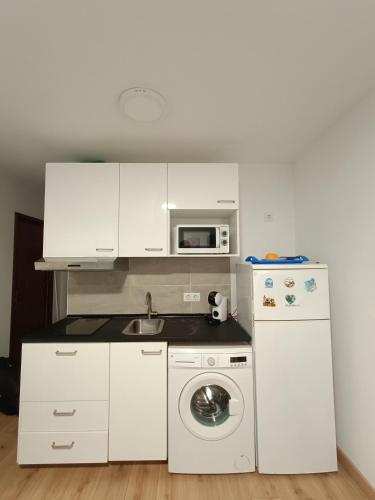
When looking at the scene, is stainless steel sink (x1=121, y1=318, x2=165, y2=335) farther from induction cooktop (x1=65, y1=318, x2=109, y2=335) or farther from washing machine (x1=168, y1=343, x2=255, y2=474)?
washing machine (x1=168, y1=343, x2=255, y2=474)

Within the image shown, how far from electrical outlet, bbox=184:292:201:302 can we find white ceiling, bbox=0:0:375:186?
138 cm

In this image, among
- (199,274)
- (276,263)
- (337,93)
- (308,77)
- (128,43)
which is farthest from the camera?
(199,274)

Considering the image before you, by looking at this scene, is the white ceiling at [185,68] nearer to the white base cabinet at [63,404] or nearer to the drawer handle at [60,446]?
the white base cabinet at [63,404]

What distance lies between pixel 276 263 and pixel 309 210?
2.60ft

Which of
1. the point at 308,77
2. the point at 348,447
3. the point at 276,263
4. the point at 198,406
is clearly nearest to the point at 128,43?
the point at 308,77

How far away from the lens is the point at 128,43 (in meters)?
1.11

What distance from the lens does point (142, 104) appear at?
149 centimetres

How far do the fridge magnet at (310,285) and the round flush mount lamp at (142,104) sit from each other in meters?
1.51

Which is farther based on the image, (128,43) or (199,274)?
(199,274)

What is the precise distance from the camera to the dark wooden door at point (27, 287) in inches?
117

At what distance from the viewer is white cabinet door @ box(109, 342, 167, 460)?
1638 millimetres

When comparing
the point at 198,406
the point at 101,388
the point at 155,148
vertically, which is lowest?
the point at 198,406

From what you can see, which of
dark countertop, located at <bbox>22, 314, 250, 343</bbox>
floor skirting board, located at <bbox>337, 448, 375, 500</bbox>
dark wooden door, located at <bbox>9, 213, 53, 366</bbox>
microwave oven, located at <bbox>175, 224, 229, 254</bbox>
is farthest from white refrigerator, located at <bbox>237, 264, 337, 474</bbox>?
dark wooden door, located at <bbox>9, 213, 53, 366</bbox>

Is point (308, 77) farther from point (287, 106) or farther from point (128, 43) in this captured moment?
point (128, 43)
